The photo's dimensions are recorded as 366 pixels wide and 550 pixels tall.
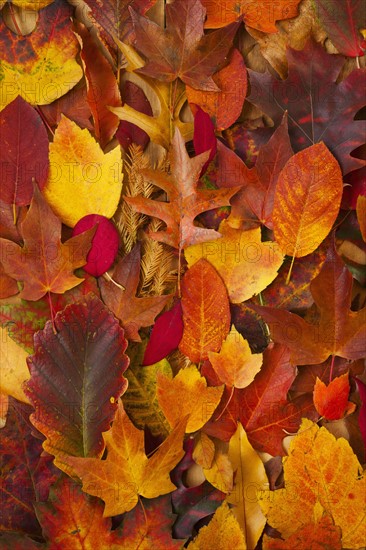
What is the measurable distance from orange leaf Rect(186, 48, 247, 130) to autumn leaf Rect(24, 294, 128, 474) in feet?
0.59

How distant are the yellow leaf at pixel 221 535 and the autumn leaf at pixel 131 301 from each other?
0.16m

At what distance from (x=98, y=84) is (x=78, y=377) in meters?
0.24

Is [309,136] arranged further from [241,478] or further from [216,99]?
[241,478]

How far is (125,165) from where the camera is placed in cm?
56

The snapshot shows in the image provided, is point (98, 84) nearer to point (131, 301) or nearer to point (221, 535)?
point (131, 301)

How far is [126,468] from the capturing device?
55 cm

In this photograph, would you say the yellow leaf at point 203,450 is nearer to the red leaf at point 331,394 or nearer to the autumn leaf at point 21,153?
the red leaf at point 331,394

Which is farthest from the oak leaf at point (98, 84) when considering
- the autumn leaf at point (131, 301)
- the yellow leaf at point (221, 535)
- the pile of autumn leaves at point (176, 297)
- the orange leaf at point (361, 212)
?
the yellow leaf at point (221, 535)

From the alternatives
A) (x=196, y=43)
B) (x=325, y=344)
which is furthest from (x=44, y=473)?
(x=196, y=43)

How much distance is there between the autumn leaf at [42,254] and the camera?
546 millimetres

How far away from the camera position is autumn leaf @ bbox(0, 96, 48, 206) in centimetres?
55

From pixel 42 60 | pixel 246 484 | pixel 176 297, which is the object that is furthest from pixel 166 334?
pixel 42 60

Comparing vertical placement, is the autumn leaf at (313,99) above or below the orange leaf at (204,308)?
above

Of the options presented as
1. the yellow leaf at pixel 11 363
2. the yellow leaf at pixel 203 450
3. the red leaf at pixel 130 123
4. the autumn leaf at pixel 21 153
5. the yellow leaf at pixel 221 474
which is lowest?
the yellow leaf at pixel 221 474
